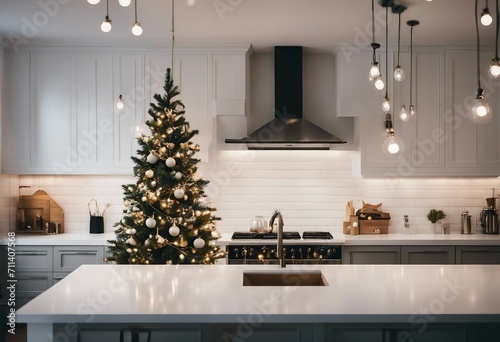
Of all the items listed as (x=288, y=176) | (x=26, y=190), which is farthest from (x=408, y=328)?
(x=26, y=190)

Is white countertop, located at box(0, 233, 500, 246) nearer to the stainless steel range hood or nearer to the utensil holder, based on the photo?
the utensil holder

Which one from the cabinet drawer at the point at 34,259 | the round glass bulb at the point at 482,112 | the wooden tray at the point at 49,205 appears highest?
the round glass bulb at the point at 482,112

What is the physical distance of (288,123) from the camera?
208 inches

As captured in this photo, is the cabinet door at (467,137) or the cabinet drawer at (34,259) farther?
the cabinet door at (467,137)

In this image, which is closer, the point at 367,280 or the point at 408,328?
the point at 408,328

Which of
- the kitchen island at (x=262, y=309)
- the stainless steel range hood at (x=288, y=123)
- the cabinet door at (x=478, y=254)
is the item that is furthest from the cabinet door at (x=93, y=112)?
the cabinet door at (x=478, y=254)

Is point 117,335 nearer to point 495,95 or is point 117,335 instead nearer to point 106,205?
point 106,205

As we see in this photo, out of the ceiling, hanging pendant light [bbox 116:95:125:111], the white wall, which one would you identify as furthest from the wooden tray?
the ceiling

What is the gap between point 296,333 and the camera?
2498 millimetres

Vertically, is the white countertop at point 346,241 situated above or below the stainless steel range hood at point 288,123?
below

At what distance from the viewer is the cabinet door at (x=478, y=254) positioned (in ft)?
16.5

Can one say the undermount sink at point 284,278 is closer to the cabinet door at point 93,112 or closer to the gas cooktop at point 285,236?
the gas cooktop at point 285,236

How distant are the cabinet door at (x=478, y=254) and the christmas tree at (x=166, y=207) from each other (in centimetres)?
244

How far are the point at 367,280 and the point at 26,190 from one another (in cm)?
403
